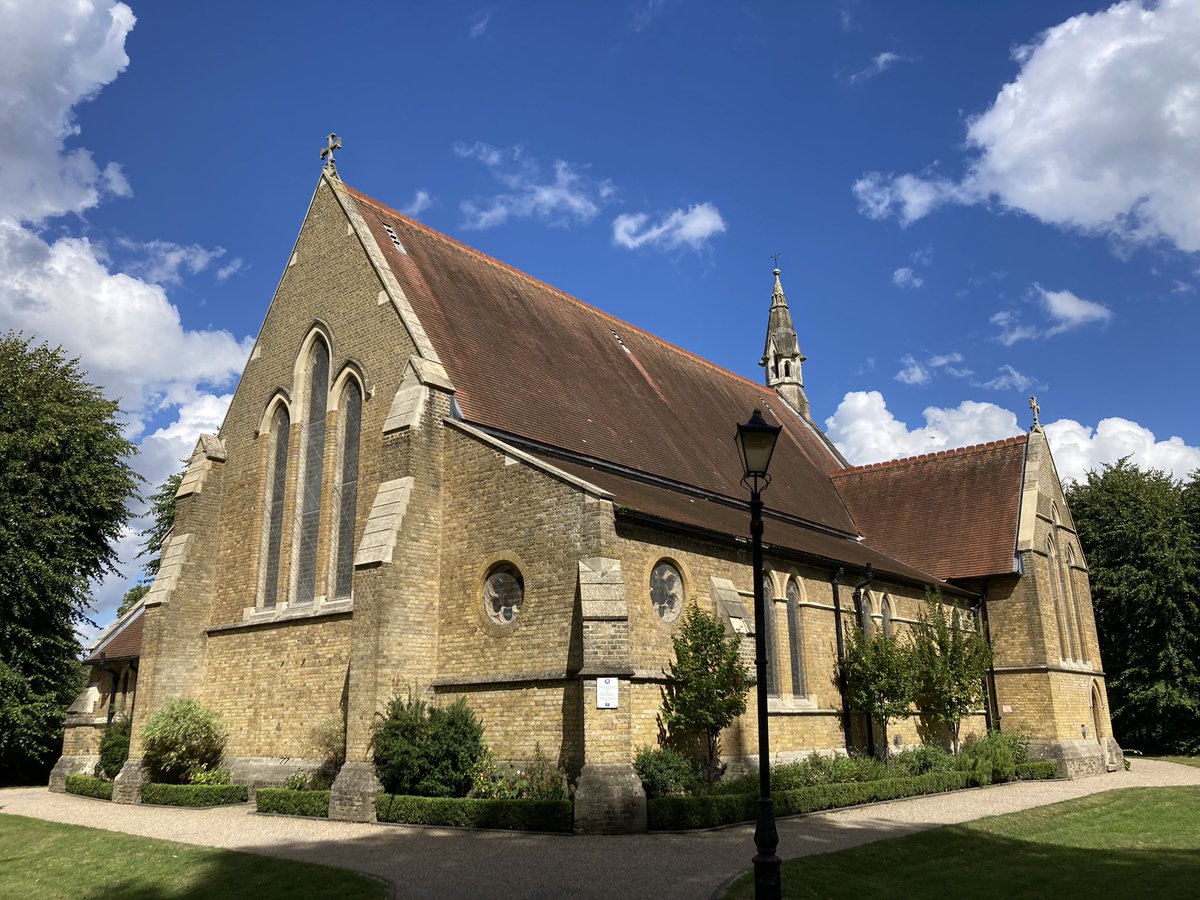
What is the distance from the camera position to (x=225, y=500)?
24.0 meters

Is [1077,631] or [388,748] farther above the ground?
[1077,631]

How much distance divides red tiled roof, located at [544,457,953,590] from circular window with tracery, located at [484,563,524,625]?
8.24 feet

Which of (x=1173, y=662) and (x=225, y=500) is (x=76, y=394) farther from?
(x=1173, y=662)

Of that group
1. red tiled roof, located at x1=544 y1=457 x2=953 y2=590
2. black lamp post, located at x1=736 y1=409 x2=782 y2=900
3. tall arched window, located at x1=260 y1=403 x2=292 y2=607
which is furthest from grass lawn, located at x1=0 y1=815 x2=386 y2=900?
red tiled roof, located at x1=544 y1=457 x2=953 y2=590

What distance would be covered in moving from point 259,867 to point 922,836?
9631mm

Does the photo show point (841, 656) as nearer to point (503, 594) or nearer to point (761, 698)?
point (503, 594)

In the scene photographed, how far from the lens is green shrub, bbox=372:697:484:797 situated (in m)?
16.1

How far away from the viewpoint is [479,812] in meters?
15.1

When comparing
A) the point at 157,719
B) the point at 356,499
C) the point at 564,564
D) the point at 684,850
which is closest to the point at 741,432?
the point at 684,850

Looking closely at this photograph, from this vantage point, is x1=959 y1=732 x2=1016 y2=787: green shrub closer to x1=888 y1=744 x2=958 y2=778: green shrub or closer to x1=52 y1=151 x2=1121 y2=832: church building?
x1=888 y1=744 x2=958 y2=778: green shrub

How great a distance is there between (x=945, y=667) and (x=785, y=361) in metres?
20.5

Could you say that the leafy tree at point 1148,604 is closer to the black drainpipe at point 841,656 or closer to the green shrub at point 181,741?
the black drainpipe at point 841,656

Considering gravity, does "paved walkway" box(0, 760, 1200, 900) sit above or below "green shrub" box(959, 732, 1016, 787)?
below

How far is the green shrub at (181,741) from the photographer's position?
20.4 m
